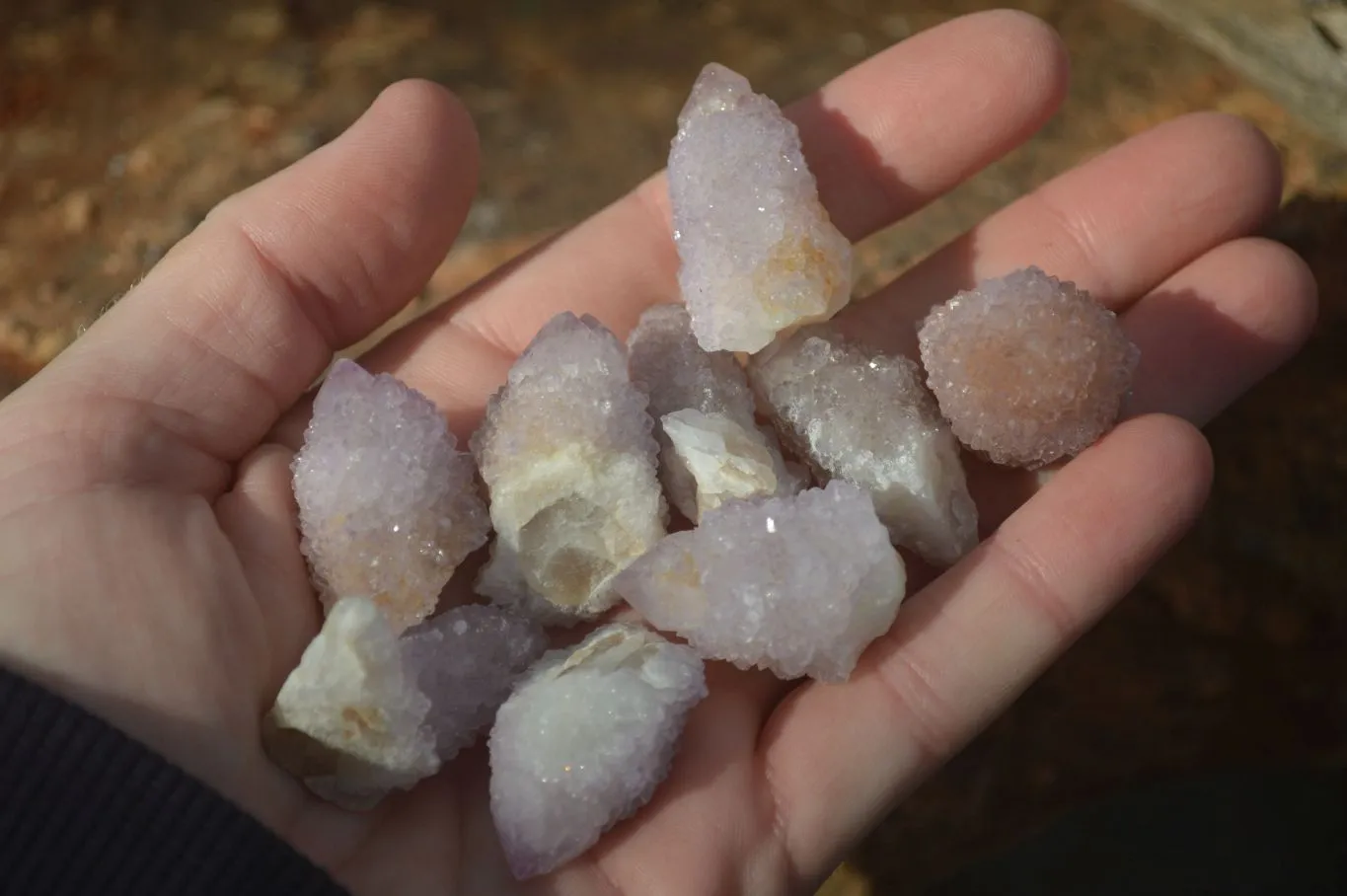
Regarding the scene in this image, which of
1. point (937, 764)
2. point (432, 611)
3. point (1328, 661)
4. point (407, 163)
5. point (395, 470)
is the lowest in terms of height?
point (1328, 661)

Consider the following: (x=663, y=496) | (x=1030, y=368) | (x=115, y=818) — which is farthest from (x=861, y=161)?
(x=115, y=818)

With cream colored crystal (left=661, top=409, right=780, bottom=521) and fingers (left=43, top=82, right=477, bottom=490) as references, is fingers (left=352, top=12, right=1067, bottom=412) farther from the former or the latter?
cream colored crystal (left=661, top=409, right=780, bottom=521)

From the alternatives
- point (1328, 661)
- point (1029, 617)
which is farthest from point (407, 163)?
point (1328, 661)

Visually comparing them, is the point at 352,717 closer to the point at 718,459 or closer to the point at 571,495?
the point at 571,495

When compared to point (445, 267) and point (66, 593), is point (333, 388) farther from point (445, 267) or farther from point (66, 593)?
point (445, 267)

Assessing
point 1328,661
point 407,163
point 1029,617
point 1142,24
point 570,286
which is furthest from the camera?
point 1142,24

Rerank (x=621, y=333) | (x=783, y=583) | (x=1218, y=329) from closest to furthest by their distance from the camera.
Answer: (x=783, y=583) → (x=1218, y=329) → (x=621, y=333)
